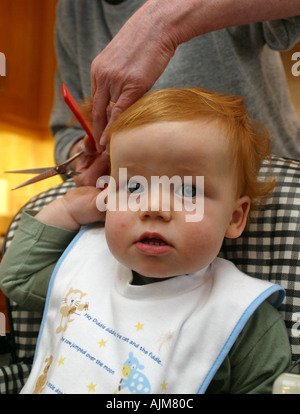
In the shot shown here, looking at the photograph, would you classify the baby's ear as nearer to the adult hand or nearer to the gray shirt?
the adult hand

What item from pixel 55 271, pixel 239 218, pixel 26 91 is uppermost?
pixel 26 91

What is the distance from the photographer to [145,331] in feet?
2.34

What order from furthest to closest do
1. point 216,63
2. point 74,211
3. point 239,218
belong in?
point 216,63 < point 74,211 < point 239,218

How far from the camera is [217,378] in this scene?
71 centimetres

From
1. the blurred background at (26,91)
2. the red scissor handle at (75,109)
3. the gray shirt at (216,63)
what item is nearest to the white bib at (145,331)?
the red scissor handle at (75,109)

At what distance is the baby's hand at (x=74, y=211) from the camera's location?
88 centimetres

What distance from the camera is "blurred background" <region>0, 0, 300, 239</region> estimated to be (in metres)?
2.05

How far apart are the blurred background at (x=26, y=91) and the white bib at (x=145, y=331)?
46.4 inches

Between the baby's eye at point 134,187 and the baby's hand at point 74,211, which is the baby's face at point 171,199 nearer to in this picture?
the baby's eye at point 134,187

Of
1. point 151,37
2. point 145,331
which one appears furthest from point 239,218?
point 151,37

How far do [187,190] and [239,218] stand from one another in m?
0.15

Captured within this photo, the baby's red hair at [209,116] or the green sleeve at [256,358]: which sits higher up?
the baby's red hair at [209,116]

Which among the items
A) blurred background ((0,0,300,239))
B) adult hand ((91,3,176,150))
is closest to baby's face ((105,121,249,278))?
adult hand ((91,3,176,150))

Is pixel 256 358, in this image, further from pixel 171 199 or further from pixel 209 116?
pixel 209 116
